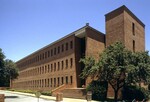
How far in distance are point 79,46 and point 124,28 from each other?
12.8m

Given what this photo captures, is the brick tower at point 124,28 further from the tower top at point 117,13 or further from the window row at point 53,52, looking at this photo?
the window row at point 53,52

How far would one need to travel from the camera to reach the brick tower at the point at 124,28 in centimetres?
4250

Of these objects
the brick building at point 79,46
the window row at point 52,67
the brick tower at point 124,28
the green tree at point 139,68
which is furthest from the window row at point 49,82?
the green tree at point 139,68

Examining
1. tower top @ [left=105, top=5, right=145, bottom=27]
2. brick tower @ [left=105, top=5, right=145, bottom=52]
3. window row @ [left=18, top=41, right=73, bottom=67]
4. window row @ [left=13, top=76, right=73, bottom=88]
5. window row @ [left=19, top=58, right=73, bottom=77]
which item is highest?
tower top @ [left=105, top=5, right=145, bottom=27]

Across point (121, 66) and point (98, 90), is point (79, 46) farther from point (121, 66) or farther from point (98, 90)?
point (121, 66)

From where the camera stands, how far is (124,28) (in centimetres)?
4212

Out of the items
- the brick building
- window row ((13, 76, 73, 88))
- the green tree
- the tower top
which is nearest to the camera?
the green tree

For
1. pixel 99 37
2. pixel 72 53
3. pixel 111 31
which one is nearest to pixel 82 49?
pixel 72 53

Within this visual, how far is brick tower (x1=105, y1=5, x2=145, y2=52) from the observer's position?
42.5 metres

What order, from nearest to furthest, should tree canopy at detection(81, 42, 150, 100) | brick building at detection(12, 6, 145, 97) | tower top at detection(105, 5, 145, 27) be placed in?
1. tree canopy at detection(81, 42, 150, 100)
2. tower top at detection(105, 5, 145, 27)
3. brick building at detection(12, 6, 145, 97)

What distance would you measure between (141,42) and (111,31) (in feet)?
25.1

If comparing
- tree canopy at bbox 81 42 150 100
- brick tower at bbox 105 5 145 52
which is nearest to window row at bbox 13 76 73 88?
brick tower at bbox 105 5 145 52

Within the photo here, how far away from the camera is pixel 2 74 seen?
4688 cm

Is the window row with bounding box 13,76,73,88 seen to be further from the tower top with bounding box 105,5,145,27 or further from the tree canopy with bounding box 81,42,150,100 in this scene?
the tree canopy with bounding box 81,42,150,100
